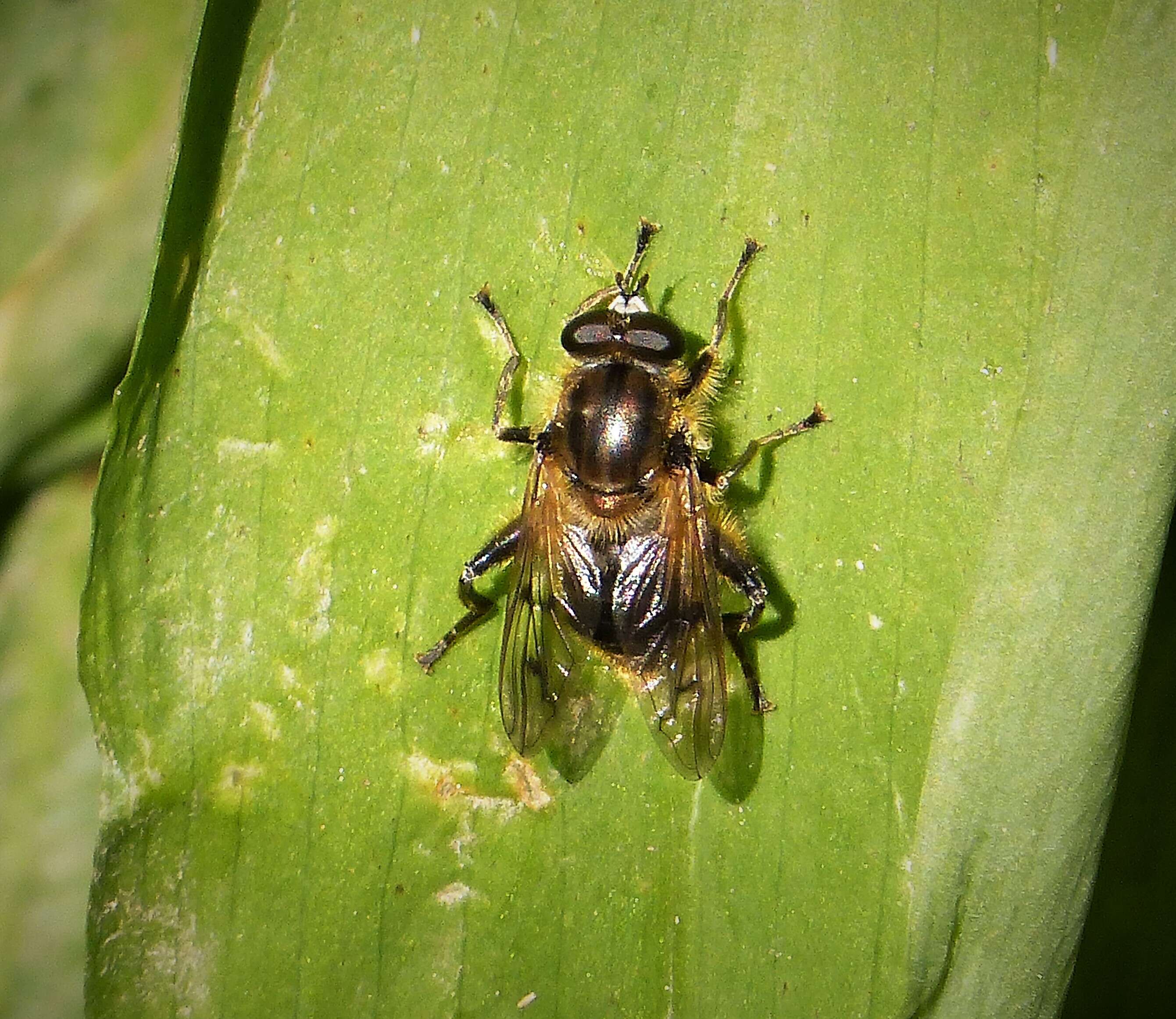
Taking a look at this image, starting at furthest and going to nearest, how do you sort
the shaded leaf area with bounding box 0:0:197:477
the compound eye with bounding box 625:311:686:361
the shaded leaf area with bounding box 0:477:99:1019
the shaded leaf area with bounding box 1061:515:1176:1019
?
1. the shaded leaf area with bounding box 0:477:99:1019
2. the shaded leaf area with bounding box 0:0:197:477
3. the shaded leaf area with bounding box 1061:515:1176:1019
4. the compound eye with bounding box 625:311:686:361

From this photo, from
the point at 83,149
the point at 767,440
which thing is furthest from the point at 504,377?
the point at 83,149

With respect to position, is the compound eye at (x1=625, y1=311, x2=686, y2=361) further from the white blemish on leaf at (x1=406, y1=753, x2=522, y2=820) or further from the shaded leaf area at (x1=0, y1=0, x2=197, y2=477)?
the shaded leaf area at (x1=0, y1=0, x2=197, y2=477)

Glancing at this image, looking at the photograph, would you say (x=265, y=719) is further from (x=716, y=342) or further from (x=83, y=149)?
(x=83, y=149)

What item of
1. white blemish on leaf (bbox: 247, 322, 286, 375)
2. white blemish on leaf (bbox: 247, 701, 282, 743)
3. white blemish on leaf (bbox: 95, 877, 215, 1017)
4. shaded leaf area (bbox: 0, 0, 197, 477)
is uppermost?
shaded leaf area (bbox: 0, 0, 197, 477)

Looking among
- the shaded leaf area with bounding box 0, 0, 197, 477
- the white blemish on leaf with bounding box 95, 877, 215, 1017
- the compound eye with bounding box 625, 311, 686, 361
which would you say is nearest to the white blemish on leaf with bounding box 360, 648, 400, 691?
the white blemish on leaf with bounding box 95, 877, 215, 1017

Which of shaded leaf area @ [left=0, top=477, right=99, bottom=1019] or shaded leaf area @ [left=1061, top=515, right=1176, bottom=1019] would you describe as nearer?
shaded leaf area @ [left=1061, top=515, right=1176, bottom=1019]

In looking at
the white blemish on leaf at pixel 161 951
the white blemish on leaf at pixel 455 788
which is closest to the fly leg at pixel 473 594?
the white blemish on leaf at pixel 455 788
